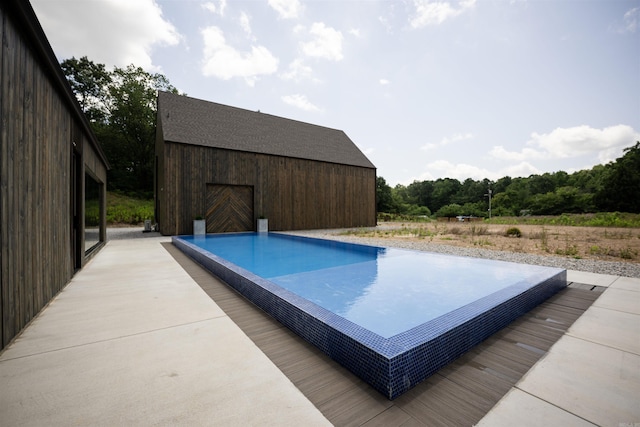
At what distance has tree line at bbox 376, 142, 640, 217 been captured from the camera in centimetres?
2939

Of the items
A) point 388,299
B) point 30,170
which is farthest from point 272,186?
point 30,170

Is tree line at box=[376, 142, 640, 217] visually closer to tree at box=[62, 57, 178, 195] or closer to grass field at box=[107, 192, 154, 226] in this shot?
grass field at box=[107, 192, 154, 226]

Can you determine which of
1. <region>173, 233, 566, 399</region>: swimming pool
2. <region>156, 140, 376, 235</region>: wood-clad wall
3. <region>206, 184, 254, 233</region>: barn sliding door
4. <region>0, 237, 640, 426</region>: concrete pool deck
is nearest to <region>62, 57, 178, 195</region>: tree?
<region>156, 140, 376, 235</region>: wood-clad wall

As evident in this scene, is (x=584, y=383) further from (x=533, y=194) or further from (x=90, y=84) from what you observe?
(x=533, y=194)

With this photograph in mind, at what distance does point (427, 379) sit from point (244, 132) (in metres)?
13.5

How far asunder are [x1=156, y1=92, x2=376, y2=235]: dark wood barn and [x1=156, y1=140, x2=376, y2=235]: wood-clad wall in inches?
1.5

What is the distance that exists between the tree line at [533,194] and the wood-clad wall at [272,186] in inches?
595

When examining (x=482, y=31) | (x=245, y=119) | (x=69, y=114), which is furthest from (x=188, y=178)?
(x=482, y=31)

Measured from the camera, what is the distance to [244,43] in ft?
43.1

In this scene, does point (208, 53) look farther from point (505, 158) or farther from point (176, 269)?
point (505, 158)

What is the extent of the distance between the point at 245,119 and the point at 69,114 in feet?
35.8

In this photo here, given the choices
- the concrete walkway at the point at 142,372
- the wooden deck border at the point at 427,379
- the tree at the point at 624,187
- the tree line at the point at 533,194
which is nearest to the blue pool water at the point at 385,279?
the wooden deck border at the point at 427,379

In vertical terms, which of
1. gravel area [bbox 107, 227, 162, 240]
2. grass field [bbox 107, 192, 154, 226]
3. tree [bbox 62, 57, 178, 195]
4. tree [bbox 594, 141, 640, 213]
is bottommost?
gravel area [bbox 107, 227, 162, 240]

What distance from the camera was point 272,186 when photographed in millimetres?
12891
